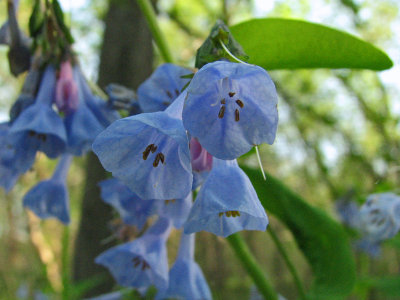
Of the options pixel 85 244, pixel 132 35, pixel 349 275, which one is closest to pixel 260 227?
pixel 349 275

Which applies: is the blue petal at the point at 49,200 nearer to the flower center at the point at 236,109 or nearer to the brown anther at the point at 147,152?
the brown anther at the point at 147,152

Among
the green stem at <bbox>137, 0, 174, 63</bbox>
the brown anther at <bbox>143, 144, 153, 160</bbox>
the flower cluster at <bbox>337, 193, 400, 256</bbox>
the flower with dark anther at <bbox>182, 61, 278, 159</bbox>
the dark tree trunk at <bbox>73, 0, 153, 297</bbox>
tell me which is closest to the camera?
the flower with dark anther at <bbox>182, 61, 278, 159</bbox>

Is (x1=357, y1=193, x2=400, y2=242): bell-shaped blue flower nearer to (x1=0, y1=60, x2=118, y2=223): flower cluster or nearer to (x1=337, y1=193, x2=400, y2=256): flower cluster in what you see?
(x1=337, y1=193, x2=400, y2=256): flower cluster

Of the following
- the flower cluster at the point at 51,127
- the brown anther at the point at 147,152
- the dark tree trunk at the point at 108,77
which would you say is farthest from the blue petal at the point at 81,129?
the dark tree trunk at the point at 108,77

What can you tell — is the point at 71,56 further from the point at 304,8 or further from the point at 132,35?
the point at 304,8

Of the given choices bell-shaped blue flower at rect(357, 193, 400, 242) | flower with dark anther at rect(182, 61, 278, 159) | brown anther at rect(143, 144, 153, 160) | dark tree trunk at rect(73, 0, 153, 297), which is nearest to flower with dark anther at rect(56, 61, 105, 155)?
brown anther at rect(143, 144, 153, 160)

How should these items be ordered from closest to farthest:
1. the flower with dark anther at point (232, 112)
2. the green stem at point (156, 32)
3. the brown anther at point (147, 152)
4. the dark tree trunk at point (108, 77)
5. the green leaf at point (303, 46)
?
the flower with dark anther at point (232, 112)
the brown anther at point (147, 152)
the green leaf at point (303, 46)
the green stem at point (156, 32)
the dark tree trunk at point (108, 77)
